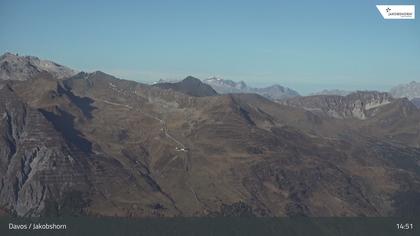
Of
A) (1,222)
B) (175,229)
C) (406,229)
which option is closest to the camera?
(1,222)

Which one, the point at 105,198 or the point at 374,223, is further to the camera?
the point at 105,198

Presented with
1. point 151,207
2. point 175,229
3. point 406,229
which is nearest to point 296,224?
point 175,229

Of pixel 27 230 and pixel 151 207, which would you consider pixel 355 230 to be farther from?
pixel 151 207

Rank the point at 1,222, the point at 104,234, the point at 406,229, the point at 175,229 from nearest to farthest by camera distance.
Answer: the point at 1,222 < the point at 406,229 < the point at 104,234 < the point at 175,229

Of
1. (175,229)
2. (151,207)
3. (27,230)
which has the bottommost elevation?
(151,207)

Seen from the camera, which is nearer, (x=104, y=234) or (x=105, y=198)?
(x=104, y=234)

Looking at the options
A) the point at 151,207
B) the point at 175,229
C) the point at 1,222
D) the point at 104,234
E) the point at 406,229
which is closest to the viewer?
the point at 1,222

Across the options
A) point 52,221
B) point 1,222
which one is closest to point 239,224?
point 52,221

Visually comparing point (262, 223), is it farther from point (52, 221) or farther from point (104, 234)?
point (52, 221)

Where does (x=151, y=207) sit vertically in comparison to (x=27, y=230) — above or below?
below
